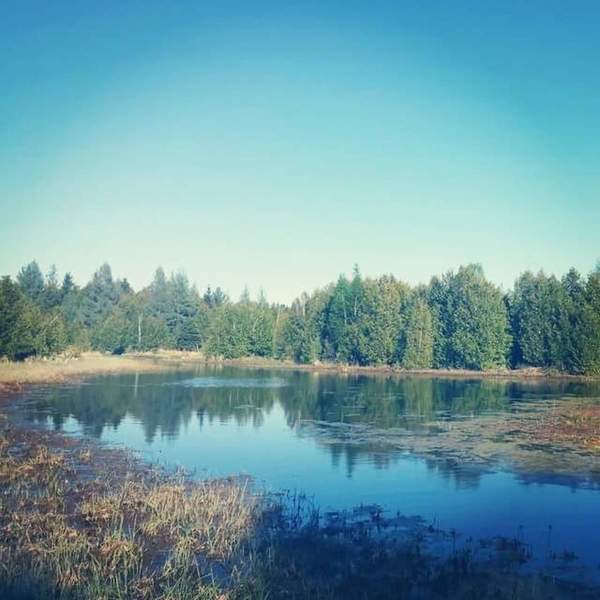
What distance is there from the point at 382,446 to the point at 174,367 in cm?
6393

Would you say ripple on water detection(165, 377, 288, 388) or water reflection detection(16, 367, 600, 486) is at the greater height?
ripple on water detection(165, 377, 288, 388)

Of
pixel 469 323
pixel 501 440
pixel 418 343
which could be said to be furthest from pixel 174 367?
pixel 501 440

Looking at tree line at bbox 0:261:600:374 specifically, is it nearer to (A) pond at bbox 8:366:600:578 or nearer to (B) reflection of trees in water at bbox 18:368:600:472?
(B) reflection of trees in water at bbox 18:368:600:472

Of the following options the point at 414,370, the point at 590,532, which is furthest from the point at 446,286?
the point at 590,532

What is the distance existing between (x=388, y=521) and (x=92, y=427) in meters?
20.0

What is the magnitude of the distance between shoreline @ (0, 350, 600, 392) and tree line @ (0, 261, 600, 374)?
1725mm

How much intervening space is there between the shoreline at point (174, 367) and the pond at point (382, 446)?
4.32 meters

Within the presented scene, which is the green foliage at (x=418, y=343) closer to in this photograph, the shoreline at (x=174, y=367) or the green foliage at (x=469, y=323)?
the shoreline at (x=174, y=367)

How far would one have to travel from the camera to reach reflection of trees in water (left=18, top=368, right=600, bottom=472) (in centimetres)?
3291

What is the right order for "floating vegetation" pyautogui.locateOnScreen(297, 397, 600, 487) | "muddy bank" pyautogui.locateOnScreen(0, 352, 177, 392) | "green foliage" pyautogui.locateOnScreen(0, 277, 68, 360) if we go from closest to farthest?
"floating vegetation" pyautogui.locateOnScreen(297, 397, 600, 487)
"muddy bank" pyautogui.locateOnScreen(0, 352, 177, 392)
"green foliage" pyautogui.locateOnScreen(0, 277, 68, 360)

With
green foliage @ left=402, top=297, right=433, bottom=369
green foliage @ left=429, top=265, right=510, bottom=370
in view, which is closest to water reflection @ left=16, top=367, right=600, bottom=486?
green foliage @ left=429, top=265, right=510, bottom=370

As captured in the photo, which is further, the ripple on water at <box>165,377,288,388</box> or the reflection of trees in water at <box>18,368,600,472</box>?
the ripple on water at <box>165,377,288,388</box>

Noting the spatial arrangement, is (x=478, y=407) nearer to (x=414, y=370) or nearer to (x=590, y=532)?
(x=590, y=532)

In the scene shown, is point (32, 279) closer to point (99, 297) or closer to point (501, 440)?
point (99, 297)
